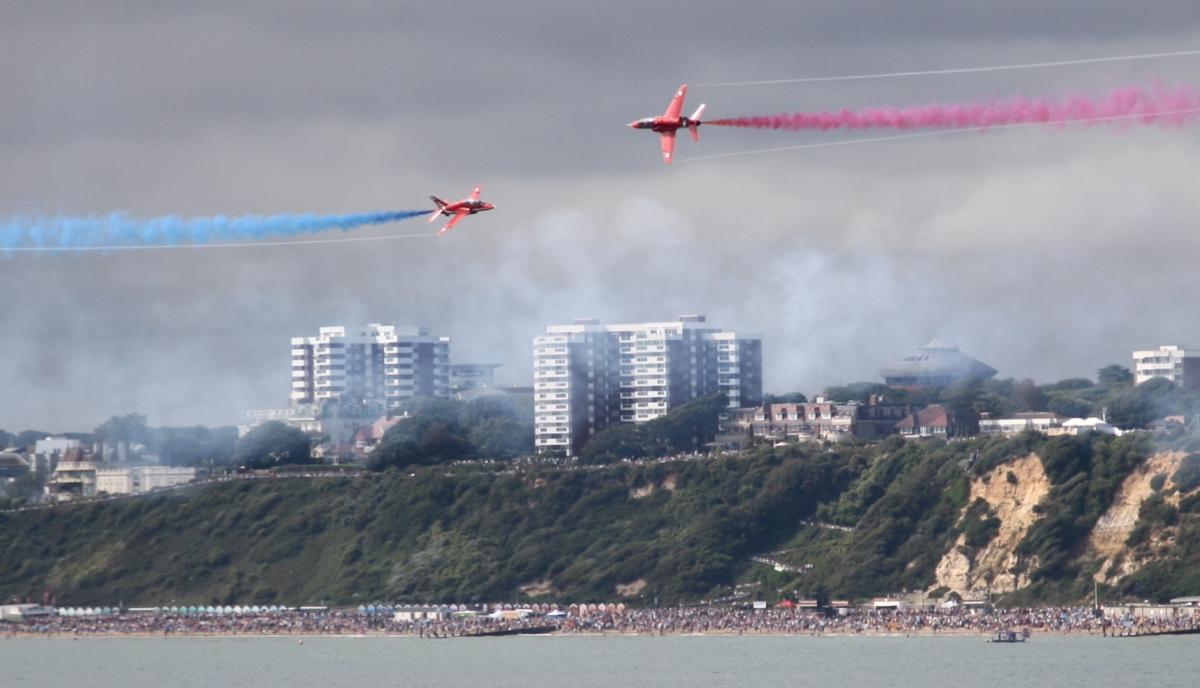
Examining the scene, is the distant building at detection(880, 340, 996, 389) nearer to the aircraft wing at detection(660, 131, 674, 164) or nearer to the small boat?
the small boat

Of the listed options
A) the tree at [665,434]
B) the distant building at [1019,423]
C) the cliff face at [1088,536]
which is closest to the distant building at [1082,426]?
the distant building at [1019,423]

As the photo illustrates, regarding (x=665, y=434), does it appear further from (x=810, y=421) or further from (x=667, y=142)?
(x=667, y=142)

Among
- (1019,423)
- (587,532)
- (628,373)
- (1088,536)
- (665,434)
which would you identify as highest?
(628,373)

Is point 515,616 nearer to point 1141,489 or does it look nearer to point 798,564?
point 798,564

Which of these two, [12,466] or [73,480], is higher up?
[12,466]

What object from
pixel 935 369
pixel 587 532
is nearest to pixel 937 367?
pixel 935 369

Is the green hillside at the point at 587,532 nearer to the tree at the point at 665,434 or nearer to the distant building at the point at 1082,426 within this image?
the tree at the point at 665,434
